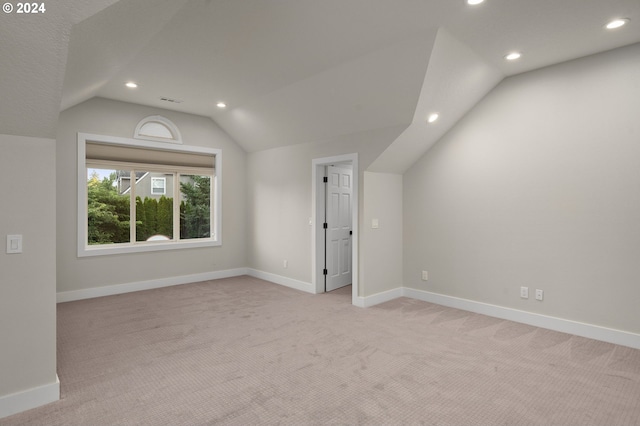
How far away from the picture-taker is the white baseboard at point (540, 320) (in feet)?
11.0

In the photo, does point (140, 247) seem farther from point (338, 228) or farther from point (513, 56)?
point (513, 56)

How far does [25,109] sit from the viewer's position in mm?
2059

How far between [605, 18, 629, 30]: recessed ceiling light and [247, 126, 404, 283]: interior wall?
2475 mm

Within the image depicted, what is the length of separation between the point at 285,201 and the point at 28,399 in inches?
161

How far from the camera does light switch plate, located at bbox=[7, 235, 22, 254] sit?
222 centimetres

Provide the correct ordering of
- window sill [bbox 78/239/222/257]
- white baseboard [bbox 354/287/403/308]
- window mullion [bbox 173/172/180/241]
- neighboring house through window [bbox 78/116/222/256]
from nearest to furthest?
white baseboard [bbox 354/287/403/308]
window sill [bbox 78/239/222/257]
neighboring house through window [bbox 78/116/222/256]
window mullion [bbox 173/172/180/241]

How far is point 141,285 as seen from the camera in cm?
548

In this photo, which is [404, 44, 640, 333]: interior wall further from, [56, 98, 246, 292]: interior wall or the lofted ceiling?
[56, 98, 246, 292]: interior wall

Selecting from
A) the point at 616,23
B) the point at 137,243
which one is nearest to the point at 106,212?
the point at 137,243

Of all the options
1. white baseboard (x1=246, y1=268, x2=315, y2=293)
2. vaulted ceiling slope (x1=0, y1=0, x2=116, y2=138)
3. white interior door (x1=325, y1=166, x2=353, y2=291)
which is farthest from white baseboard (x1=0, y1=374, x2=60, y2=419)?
white interior door (x1=325, y1=166, x2=353, y2=291)

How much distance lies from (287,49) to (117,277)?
4.22 metres

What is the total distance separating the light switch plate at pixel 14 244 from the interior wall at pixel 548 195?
14.3 feet

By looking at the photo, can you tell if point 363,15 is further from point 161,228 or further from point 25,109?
point 161,228

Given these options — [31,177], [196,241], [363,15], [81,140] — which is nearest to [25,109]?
[31,177]
